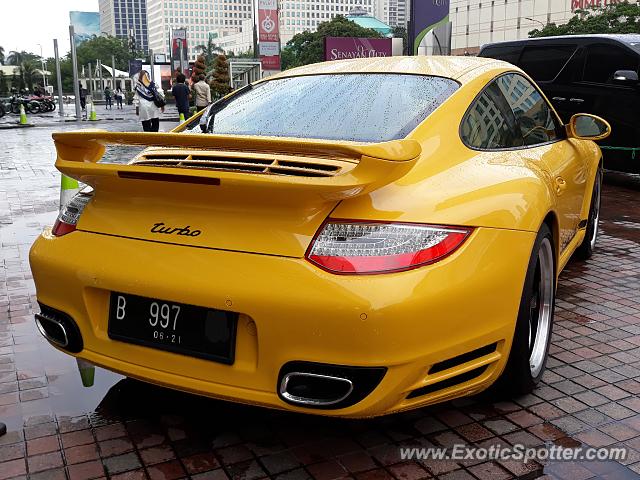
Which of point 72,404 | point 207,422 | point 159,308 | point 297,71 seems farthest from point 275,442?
point 297,71

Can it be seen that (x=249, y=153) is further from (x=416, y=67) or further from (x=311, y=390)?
(x=416, y=67)

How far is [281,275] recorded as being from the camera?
219 cm

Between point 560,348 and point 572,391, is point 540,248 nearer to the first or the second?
point 572,391

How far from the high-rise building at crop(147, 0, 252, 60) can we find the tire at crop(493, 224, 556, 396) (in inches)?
6601

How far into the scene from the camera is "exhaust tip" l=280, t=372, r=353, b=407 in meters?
2.22

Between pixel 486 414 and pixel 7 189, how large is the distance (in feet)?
27.3

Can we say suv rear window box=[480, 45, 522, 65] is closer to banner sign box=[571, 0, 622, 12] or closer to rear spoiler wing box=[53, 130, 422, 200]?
rear spoiler wing box=[53, 130, 422, 200]

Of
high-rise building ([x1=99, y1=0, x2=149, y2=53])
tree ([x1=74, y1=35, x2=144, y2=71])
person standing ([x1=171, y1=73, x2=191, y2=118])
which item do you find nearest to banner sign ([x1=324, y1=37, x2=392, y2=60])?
person standing ([x1=171, y1=73, x2=191, y2=118])

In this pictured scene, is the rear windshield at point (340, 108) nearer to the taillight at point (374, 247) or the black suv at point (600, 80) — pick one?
the taillight at point (374, 247)

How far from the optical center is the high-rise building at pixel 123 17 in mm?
179750

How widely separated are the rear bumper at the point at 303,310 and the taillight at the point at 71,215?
0.37ft

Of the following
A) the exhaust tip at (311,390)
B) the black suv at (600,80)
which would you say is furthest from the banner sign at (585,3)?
the exhaust tip at (311,390)

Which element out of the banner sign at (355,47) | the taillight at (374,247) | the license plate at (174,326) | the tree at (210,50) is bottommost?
the license plate at (174,326)

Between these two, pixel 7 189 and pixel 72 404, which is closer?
pixel 72 404
